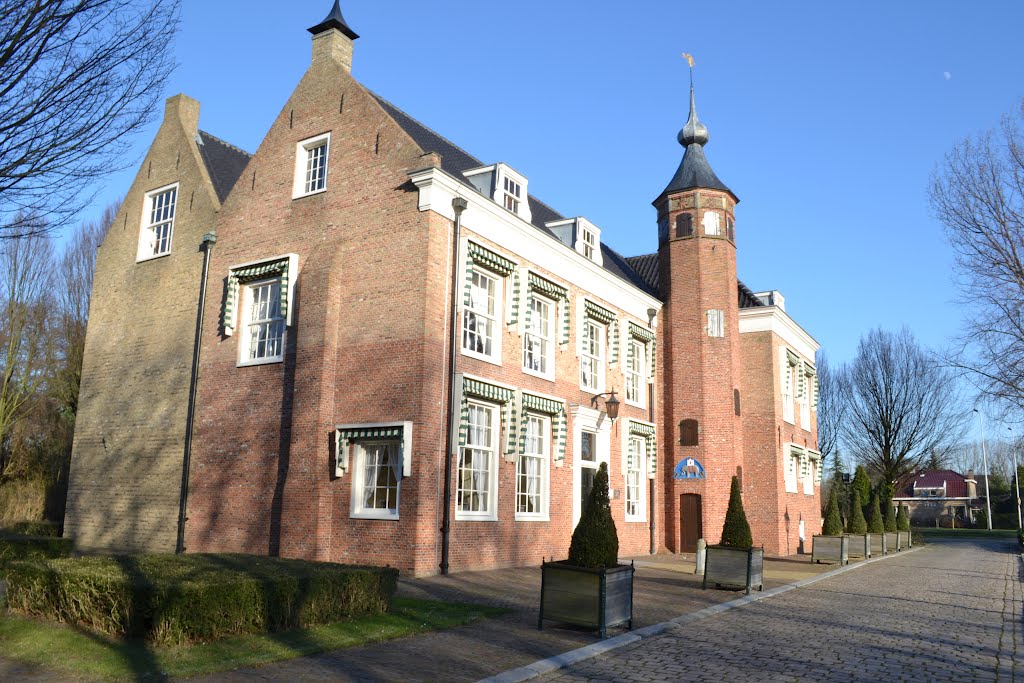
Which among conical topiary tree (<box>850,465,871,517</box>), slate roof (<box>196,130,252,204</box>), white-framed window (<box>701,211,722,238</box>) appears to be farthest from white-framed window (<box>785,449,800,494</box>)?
slate roof (<box>196,130,252,204</box>)

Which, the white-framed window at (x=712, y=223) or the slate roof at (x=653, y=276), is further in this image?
the slate roof at (x=653, y=276)

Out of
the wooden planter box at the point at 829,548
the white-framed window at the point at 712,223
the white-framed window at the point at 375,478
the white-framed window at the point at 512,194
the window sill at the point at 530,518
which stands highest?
the white-framed window at the point at 712,223

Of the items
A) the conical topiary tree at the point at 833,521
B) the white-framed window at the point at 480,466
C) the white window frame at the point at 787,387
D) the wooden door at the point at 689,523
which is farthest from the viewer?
the white window frame at the point at 787,387

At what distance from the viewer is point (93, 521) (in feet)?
72.6

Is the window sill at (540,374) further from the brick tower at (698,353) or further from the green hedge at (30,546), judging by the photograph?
the green hedge at (30,546)

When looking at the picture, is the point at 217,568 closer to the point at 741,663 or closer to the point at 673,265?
the point at 741,663

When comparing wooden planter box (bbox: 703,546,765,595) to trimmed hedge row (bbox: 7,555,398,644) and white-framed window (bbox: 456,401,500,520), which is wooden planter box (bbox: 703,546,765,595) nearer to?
white-framed window (bbox: 456,401,500,520)

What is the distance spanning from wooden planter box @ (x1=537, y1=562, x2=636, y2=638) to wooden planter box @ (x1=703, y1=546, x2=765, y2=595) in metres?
5.33

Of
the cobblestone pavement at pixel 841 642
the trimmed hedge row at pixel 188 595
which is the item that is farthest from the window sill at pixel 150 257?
the cobblestone pavement at pixel 841 642

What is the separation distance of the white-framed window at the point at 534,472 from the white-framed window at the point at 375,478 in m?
3.74

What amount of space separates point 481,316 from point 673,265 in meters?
11.7

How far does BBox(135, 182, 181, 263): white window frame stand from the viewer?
2322 cm

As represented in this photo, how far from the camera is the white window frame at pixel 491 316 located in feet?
61.5

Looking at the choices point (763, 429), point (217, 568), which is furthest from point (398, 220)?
point (763, 429)
